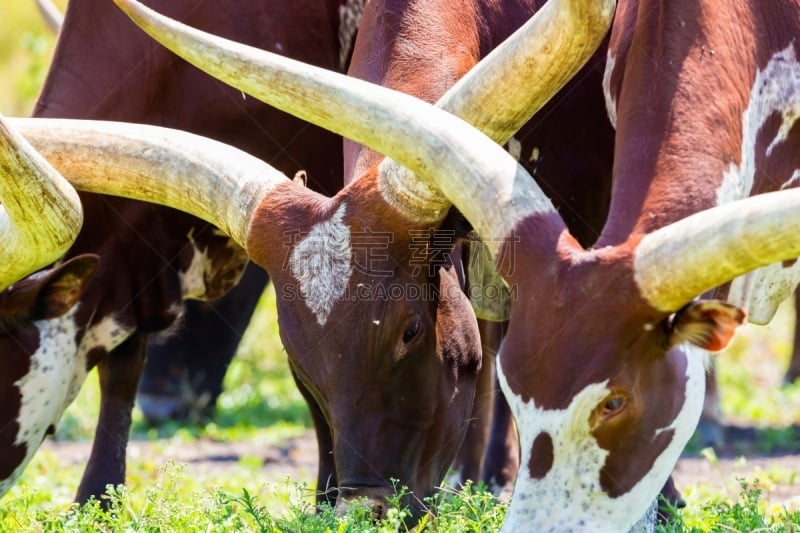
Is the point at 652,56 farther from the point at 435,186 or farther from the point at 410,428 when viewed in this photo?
the point at 410,428

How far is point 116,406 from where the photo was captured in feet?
20.7

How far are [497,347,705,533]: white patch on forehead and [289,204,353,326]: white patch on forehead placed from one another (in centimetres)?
89

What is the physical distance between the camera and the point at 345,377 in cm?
471

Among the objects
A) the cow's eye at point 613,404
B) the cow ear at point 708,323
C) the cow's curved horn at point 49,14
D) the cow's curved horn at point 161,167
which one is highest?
the cow's curved horn at point 49,14

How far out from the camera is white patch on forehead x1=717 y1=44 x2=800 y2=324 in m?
4.47

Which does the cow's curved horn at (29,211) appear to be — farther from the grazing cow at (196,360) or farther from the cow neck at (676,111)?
the grazing cow at (196,360)

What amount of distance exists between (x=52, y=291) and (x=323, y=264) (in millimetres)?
1322

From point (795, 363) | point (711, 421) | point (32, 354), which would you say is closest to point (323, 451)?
point (32, 354)

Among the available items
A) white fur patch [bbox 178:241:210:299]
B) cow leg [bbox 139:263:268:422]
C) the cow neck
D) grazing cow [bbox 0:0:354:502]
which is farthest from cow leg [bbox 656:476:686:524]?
cow leg [bbox 139:263:268:422]

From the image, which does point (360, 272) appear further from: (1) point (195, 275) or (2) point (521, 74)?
(1) point (195, 275)

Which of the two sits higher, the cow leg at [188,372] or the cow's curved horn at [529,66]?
the cow's curved horn at [529,66]

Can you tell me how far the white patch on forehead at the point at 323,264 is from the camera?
4734 mm

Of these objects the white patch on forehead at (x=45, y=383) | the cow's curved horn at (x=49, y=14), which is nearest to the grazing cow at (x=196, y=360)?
the cow's curved horn at (x=49, y=14)

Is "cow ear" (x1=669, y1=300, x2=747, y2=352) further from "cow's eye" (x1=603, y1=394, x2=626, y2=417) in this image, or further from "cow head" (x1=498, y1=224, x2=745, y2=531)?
"cow's eye" (x1=603, y1=394, x2=626, y2=417)
